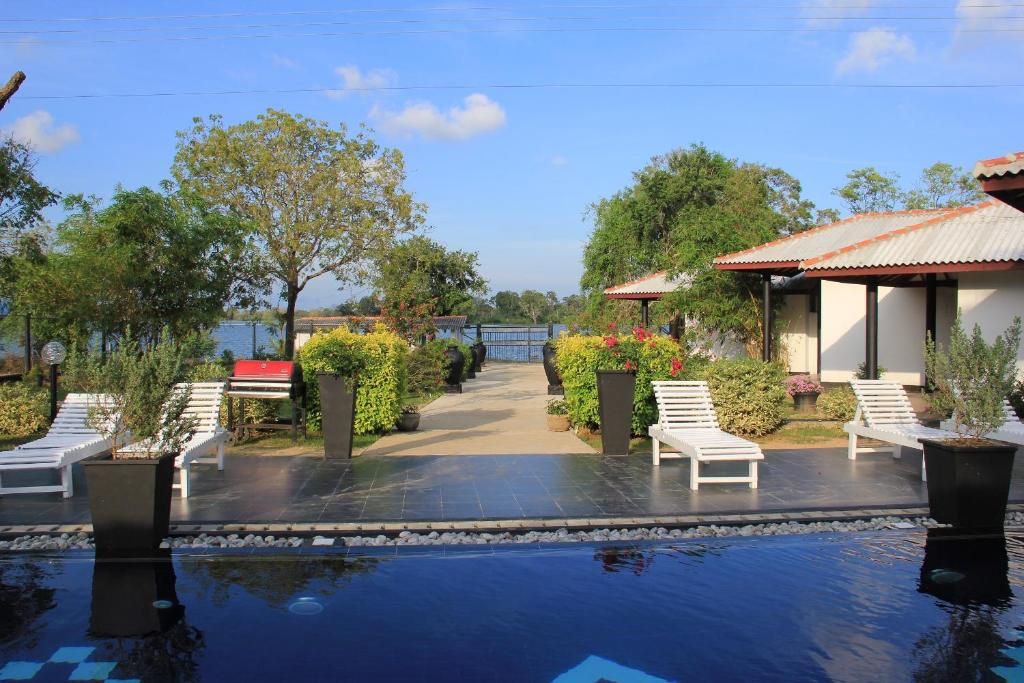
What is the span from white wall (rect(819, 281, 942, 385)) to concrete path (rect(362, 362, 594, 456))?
7344 mm

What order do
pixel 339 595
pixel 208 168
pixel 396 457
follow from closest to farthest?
1. pixel 339 595
2. pixel 396 457
3. pixel 208 168

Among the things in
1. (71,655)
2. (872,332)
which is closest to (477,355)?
(872,332)

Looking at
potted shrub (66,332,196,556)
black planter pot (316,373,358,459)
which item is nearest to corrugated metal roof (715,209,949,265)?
black planter pot (316,373,358,459)

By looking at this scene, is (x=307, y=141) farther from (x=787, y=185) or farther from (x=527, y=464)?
(x=787, y=185)

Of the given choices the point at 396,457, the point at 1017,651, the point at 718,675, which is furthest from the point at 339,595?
the point at 396,457

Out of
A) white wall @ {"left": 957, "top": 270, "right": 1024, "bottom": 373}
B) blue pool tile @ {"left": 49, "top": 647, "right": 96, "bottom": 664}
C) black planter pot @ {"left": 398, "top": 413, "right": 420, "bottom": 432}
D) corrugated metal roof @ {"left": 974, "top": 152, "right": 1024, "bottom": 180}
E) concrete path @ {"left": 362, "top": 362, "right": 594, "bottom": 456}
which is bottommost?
blue pool tile @ {"left": 49, "top": 647, "right": 96, "bottom": 664}

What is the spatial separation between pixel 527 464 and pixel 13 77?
24.2ft

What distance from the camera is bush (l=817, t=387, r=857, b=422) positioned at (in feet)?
42.5

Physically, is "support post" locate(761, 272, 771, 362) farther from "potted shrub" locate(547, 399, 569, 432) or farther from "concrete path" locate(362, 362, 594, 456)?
"potted shrub" locate(547, 399, 569, 432)

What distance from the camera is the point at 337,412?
9.27 meters

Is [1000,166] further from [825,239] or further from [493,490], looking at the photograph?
[825,239]

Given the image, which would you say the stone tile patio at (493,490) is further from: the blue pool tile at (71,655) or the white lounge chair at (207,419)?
the blue pool tile at (71,655)

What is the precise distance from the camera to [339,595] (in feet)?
16.0

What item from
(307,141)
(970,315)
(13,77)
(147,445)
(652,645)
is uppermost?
(307,141)
